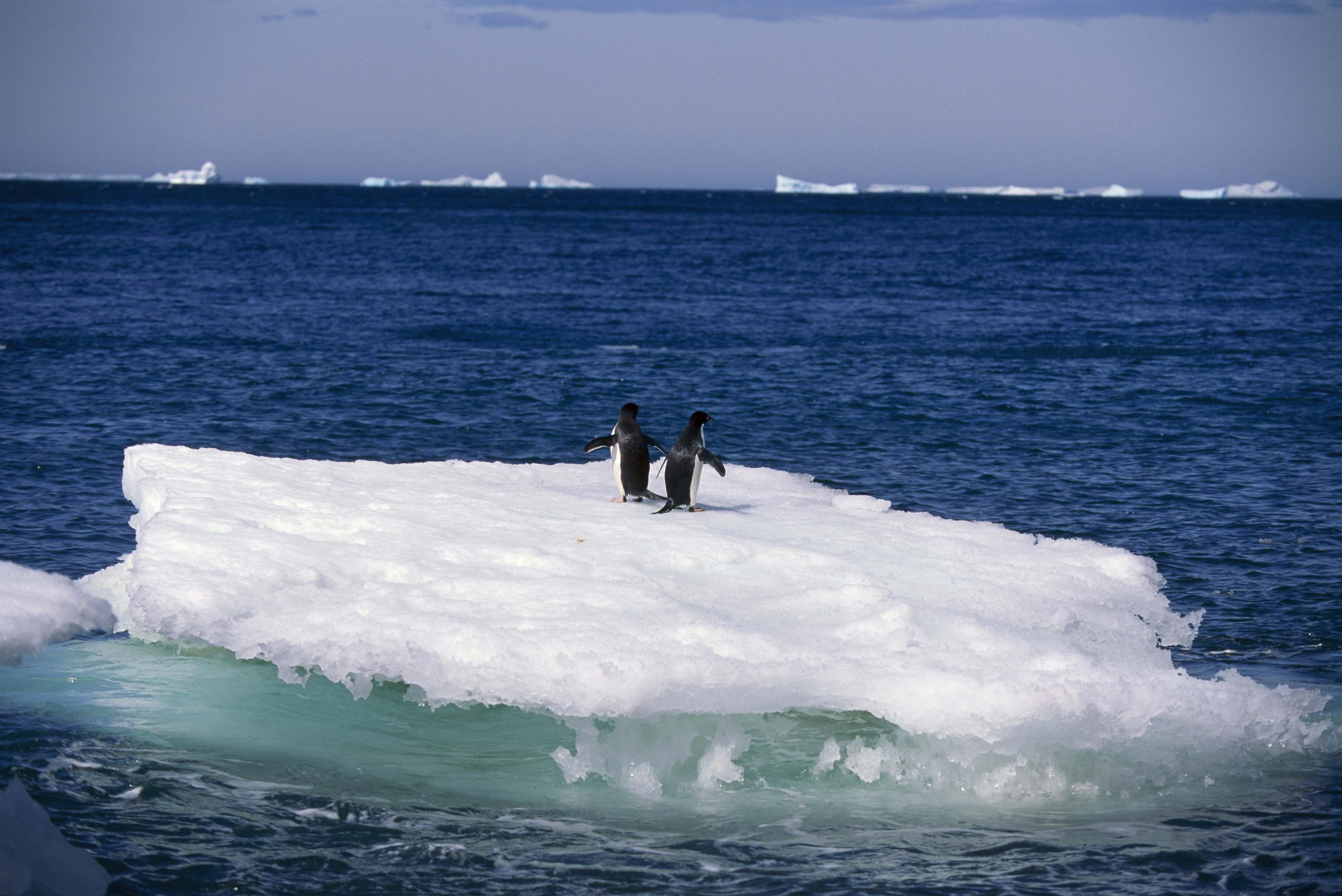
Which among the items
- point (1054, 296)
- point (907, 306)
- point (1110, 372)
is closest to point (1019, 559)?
point (1110, 372)

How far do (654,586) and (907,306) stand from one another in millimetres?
35733

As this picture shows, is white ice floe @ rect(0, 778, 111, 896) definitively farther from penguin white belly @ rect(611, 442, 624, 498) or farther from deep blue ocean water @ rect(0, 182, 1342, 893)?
penguin white belly @ rect(611, 442, 624, 498)

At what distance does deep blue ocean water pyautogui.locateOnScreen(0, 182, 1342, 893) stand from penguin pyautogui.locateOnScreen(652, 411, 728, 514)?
135 inches

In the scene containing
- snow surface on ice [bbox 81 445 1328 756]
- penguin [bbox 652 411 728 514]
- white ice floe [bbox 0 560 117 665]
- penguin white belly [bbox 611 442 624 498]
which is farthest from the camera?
penguin white belly [bbox 611 442 624 498]

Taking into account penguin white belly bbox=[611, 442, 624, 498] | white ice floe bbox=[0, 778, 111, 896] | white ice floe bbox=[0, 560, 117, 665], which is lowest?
white ice floe bbox=[0, 778, 111, 896]

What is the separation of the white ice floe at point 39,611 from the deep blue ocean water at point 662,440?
648mm

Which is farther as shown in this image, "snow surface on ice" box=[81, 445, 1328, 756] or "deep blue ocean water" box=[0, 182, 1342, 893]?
"snow surface on ice" box=[81, 445, 1328, 756]

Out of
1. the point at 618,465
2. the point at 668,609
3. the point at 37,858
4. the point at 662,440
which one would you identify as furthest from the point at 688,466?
the point at 662,440

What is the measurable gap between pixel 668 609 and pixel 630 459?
3562 mm

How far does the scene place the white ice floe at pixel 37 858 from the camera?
21.1 feet

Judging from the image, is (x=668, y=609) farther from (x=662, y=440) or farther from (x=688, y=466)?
(x=662, y=440)

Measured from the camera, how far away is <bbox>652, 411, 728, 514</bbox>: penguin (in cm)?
1214

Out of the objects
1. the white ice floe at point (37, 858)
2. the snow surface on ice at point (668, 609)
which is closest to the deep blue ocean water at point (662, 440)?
the white ice floe at point (37, 858)

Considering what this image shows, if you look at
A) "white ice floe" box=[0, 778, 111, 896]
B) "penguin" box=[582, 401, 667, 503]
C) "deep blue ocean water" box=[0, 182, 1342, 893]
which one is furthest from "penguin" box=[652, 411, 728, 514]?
"white ice floe" box=[0, 778, 111, 896]
